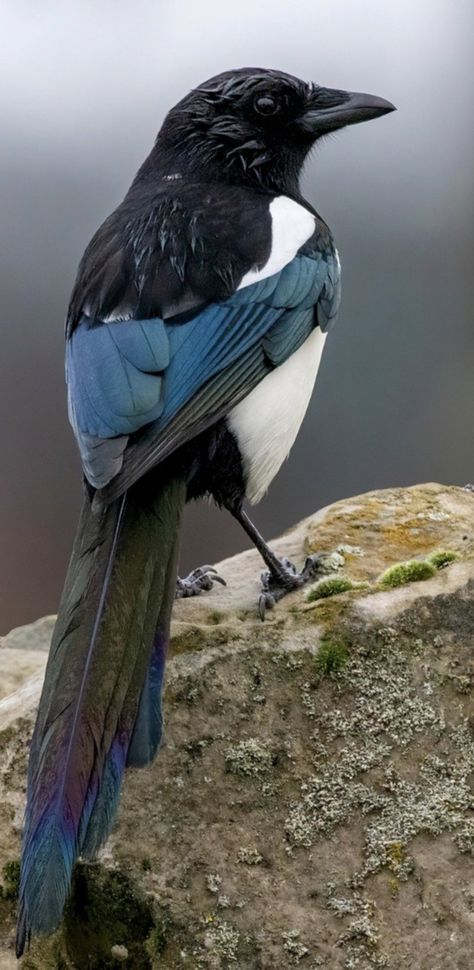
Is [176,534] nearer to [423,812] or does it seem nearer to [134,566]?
[134,566]

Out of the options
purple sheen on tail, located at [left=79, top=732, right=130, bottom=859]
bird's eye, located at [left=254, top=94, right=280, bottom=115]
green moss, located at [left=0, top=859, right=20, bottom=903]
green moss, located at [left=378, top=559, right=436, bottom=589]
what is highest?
bird's eye, located at [left=254, top=94, right=280, bottom=115]

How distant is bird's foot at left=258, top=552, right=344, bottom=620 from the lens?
1.69 m

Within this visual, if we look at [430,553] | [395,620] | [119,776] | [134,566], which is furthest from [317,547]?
[119,776]

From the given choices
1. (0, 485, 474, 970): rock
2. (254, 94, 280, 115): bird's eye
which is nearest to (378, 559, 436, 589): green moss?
(0, 485, 474, 970): rock

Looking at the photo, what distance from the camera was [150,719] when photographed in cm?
123

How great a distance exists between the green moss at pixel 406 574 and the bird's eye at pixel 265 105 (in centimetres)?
91

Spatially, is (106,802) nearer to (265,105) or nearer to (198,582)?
(198,582)

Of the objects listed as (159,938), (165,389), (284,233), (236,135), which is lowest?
(159,938)

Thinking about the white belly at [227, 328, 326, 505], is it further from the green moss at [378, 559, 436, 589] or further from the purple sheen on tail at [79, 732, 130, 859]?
the purple sheen on tail at [79, 732, 130, 859]

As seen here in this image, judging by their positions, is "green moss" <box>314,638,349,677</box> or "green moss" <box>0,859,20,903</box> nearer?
"green moss" <box>0,859,20,903</box>

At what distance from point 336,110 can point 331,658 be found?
1.13 metres

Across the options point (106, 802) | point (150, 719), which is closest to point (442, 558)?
point (150, 719)

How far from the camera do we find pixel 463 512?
1992 mm

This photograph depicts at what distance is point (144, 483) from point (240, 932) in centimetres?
59
